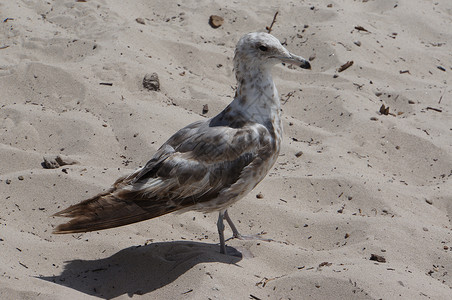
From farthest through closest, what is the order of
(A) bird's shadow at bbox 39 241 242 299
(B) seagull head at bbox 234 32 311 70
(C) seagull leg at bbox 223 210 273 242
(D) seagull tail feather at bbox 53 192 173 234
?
(C) seagull leg at bbox 223 210 273 242 < (B) seagull head at bbox 234 32 311 70 < (A) bird's shadow at bbox 39 241 242 299 < (D) seagull tail feather at bbox 53 192 173 234

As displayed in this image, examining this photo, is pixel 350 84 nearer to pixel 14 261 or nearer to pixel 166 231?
pixel 166 231

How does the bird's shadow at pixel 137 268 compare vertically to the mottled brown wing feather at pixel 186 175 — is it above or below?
below

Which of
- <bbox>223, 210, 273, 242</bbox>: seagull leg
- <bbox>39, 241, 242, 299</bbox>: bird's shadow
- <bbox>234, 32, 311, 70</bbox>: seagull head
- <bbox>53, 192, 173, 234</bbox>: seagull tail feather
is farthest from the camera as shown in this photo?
<bbox>223, 210, 273, 242</bbox>: seagull leg

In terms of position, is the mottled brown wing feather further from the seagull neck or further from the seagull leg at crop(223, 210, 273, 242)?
the seagull leg at crop(223, 210, 273, 242)

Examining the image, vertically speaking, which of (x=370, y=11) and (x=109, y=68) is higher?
(x=370, y=11)

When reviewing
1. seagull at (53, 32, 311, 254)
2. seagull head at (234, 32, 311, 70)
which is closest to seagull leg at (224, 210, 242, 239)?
seagull at (53, 32, 311, 254)

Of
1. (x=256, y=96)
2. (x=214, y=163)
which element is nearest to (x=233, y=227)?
(x=214, y=163)

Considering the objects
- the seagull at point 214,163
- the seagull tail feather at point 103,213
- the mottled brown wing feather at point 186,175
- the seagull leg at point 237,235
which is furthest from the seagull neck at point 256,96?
the seagull tail feather at point 103,213

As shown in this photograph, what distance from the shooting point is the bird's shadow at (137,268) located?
13.5 ft

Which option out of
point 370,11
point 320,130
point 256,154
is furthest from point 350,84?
point 256,154

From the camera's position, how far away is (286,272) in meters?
4.36

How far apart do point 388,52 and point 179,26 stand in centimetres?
229

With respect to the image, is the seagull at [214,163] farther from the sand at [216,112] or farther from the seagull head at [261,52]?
the sand at [216,112]

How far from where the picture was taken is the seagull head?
4.48m
